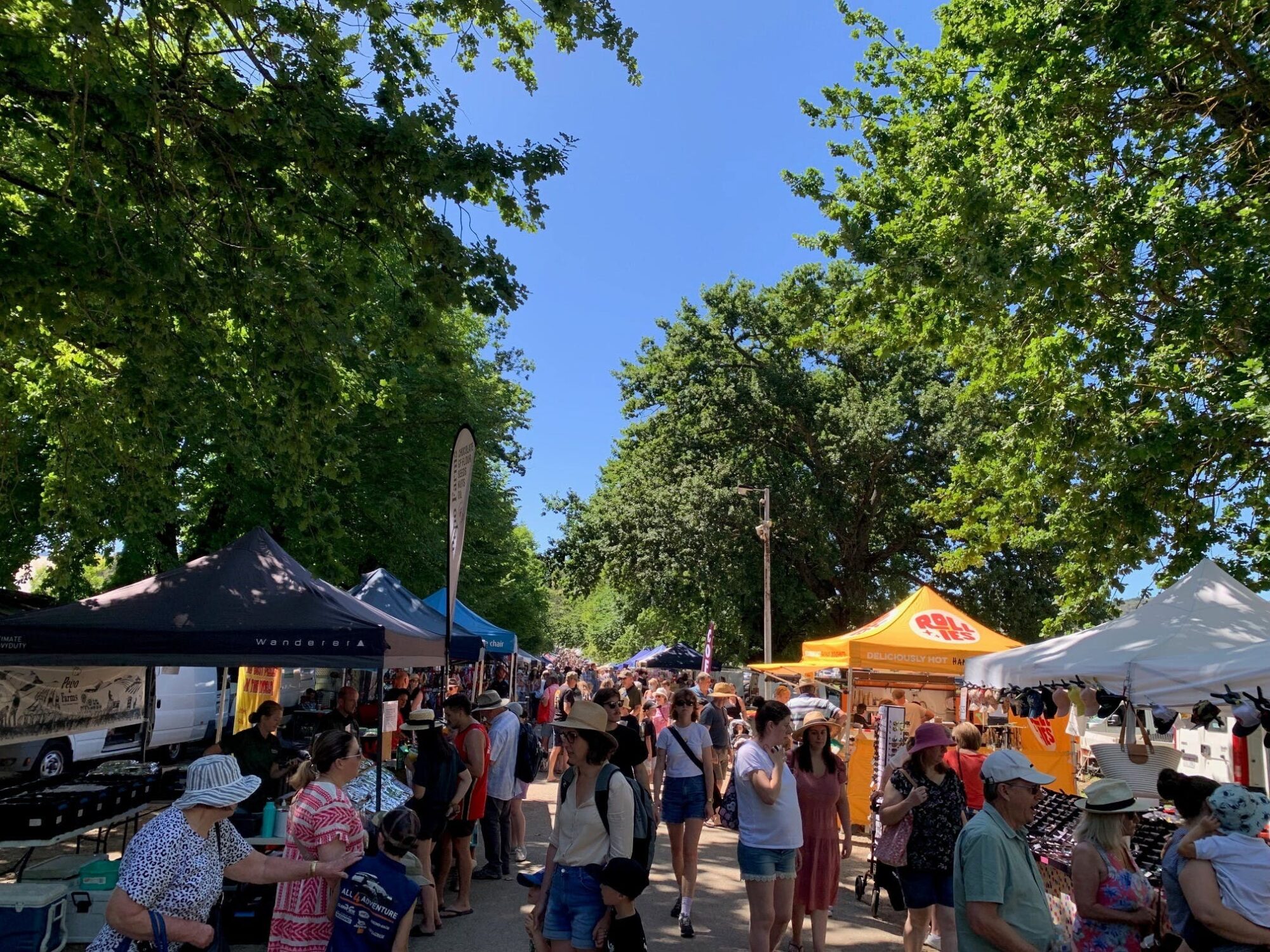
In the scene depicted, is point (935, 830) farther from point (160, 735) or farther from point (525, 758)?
point (160, 735)

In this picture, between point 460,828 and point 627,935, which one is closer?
point 627,935

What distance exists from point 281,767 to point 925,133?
1155cm

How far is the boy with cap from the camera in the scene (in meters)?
3.80

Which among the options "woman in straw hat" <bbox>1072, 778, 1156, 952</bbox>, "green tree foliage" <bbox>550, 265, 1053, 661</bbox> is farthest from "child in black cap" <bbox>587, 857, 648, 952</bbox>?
"green tree foliage" <bbox>550, 265, 1053, 661</bbox>

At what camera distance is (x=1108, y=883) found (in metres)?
4.19

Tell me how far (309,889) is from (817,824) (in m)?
3.55

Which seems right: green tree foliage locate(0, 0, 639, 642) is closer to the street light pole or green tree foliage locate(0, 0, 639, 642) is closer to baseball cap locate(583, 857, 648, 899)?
baseball cap locate(583, 857, 648, 899)

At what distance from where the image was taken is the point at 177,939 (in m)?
3.40

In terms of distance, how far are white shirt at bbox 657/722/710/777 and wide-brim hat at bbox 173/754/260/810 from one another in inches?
182

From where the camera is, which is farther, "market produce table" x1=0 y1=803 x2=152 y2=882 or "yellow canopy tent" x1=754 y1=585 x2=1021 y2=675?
"yellow canopy tent" x1=754 y1=585 x2=1021 y2=675

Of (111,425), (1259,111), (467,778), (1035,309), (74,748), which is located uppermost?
(1259,111)

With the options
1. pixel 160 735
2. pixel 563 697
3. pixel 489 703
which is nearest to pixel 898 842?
pixel 489 703

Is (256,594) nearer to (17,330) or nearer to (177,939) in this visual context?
(17,330)

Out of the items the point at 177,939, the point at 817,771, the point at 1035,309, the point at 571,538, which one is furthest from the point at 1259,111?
the point at 571,538
